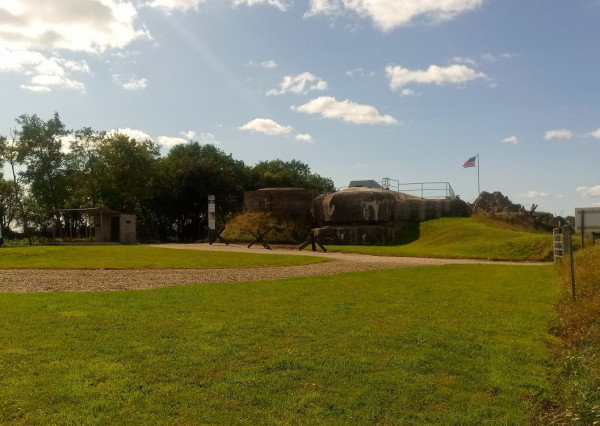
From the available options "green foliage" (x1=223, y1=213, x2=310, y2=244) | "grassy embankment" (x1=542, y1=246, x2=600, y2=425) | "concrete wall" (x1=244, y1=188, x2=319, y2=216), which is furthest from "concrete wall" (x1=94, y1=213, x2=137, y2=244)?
"grassy embankment" (x1=542, y1=246, x2=600, y2=425)

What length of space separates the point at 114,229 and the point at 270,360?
42.4 m

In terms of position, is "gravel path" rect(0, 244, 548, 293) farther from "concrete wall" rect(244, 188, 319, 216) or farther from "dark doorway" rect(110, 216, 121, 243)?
"dark doorway" rect(110, 216, 121, 243)

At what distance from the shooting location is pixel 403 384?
578 centimetres

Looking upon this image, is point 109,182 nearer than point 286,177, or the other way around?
point 109,182

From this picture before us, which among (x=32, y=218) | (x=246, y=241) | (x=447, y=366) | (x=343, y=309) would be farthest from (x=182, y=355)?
(x=32, y=218)

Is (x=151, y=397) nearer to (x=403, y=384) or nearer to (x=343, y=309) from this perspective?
(x=403, y=384)

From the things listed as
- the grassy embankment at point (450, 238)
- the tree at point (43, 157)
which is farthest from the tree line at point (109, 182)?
the grassy embankment at point (450, 238)

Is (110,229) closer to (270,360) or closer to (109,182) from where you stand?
(109,182)

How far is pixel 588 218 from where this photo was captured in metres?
12.7

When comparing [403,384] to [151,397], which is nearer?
[151,397]

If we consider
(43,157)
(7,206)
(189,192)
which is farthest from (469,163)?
(7,206)

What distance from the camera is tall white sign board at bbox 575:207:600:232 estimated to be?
12422 mm

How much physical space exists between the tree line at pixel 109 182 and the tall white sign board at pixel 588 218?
46.2 metres

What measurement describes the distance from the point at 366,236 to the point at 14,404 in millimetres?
35531
